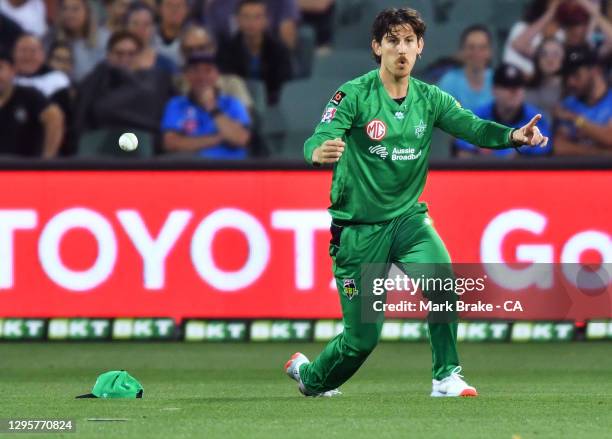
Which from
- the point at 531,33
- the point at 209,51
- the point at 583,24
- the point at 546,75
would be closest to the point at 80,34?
the point at 209,51

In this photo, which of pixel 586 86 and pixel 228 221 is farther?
pixel 586 86

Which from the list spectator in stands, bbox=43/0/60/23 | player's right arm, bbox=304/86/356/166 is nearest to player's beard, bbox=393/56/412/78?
player's right arm, bbox=304/86/356/166

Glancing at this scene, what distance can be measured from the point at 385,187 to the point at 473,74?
679 cm

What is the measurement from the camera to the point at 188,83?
48.7 ft

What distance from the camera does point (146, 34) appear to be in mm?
15469

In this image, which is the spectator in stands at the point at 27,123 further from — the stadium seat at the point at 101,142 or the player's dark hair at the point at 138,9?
the player's dark hair at the point at 138,9

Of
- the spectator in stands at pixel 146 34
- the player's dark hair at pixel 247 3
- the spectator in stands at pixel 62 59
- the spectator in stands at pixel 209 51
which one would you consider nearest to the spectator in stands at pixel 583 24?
the player's dark hair at pixel 247 3

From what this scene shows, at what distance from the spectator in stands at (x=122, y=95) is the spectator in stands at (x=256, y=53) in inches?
29.1

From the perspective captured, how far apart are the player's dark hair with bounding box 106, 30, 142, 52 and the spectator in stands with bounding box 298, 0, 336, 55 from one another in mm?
1844

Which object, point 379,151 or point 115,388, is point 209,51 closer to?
point 115,388

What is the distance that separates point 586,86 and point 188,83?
12.9 feet

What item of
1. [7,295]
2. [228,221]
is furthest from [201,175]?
[7,295]

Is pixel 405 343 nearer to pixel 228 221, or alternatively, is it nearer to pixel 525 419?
pixel 228 221

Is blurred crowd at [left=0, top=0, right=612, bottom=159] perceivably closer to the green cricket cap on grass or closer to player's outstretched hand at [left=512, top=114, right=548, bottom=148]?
the green cricket cap on grass
